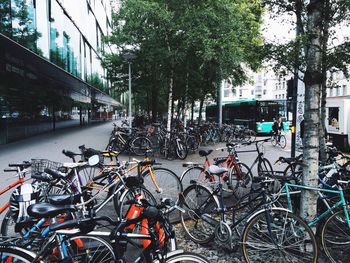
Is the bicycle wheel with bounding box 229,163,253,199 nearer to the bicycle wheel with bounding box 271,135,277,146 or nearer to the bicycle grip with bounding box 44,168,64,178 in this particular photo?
the bicycle grip with bounding box 44,168,64,178

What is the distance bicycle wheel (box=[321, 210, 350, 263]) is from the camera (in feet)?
10.5

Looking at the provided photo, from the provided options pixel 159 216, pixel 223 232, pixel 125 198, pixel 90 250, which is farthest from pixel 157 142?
pixel 159 216

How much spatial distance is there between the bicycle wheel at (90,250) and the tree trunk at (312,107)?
2.35 metres

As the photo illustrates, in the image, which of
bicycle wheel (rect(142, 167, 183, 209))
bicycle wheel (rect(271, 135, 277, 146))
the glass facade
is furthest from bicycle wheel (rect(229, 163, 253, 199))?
bicycle wheel (rect(271, 135, 277, 146))

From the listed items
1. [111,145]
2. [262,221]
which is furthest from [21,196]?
[111,145]

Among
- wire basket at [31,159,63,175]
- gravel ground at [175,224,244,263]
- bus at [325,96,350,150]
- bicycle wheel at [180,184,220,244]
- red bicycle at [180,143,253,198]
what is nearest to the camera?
gravel ground at [175,224,244,263]

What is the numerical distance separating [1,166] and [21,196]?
6.71m

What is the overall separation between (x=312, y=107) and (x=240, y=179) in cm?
252

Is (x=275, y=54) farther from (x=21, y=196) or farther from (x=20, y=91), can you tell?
(x=20, y=91)

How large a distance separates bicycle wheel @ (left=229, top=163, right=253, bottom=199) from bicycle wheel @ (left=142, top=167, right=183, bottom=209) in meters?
0.99

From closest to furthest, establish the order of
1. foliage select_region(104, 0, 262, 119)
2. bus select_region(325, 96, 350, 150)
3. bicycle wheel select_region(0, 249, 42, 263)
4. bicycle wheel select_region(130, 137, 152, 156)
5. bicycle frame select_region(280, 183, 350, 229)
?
bicycle wheel select_region(0, 249, 42, 263) → bicycle frame select_region(280, 183, 350, 229) → foliage select_region(104, 0, 262, 119) → bicycle wheel select_region(130, 137, 152, 156) → bus select_region(325, 96, 350, 150)

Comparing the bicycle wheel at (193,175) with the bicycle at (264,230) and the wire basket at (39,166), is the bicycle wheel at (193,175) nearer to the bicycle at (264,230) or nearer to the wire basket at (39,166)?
the bicycle at (264,230)

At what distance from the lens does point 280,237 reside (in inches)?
123

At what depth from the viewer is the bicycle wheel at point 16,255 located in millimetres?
2061
